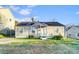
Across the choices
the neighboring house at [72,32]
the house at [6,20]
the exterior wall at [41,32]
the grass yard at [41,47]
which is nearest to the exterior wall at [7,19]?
the house at [6,20]

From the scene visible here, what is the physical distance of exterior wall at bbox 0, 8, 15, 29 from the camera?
9.09ft

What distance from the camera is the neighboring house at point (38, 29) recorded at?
277 cm

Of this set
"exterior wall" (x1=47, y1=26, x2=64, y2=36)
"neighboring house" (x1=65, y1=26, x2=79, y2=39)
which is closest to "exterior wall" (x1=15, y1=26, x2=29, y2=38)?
"exterior wall" (x1=47, y1=26, x2=64, y2=36)

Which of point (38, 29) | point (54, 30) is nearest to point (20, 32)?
point (38, 29)

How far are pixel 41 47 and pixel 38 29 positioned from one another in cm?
19

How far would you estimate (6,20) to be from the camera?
279 cm

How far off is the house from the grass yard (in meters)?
0.13

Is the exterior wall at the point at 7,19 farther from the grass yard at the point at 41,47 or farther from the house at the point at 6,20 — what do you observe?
the grass yard at the point at 41,47

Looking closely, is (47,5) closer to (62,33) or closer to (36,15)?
(36,15)

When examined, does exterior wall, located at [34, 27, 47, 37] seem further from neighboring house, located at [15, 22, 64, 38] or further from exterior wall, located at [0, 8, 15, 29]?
exterior wall, located at [0, 8, 15, 29]

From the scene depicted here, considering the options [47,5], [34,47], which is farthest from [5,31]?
[47,5]

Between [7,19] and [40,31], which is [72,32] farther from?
[7,19]

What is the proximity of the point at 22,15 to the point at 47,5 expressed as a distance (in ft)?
0.93
